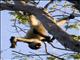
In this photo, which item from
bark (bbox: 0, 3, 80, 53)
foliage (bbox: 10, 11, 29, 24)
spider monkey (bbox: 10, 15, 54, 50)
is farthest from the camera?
foliage (bbox: 10, 11, 29, 24)

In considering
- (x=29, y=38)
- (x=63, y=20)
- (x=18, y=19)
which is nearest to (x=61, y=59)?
(x=63, y=20)

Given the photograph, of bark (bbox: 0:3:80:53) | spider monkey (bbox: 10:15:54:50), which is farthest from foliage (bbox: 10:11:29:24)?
bark (bbox: 0:3:80:53)

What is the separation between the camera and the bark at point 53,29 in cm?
451

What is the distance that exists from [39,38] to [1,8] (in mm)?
1977

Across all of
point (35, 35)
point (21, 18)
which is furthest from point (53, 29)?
point (21, 18)

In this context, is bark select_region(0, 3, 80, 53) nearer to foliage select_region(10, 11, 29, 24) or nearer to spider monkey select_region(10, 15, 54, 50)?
spider monkey select_region(10, 15, 54, 50)

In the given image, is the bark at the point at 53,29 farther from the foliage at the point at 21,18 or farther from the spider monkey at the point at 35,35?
the foliage at the point at 21,18

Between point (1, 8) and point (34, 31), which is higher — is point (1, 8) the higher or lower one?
the higher one

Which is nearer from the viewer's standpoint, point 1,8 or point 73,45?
point 73,45

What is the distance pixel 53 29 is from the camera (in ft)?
15.5

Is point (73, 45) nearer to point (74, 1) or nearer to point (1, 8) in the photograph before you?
point (74, 1)

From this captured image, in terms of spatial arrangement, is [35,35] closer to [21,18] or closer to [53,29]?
[21,18]

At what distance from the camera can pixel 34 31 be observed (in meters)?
7.22

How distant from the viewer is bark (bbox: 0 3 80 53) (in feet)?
14.8
